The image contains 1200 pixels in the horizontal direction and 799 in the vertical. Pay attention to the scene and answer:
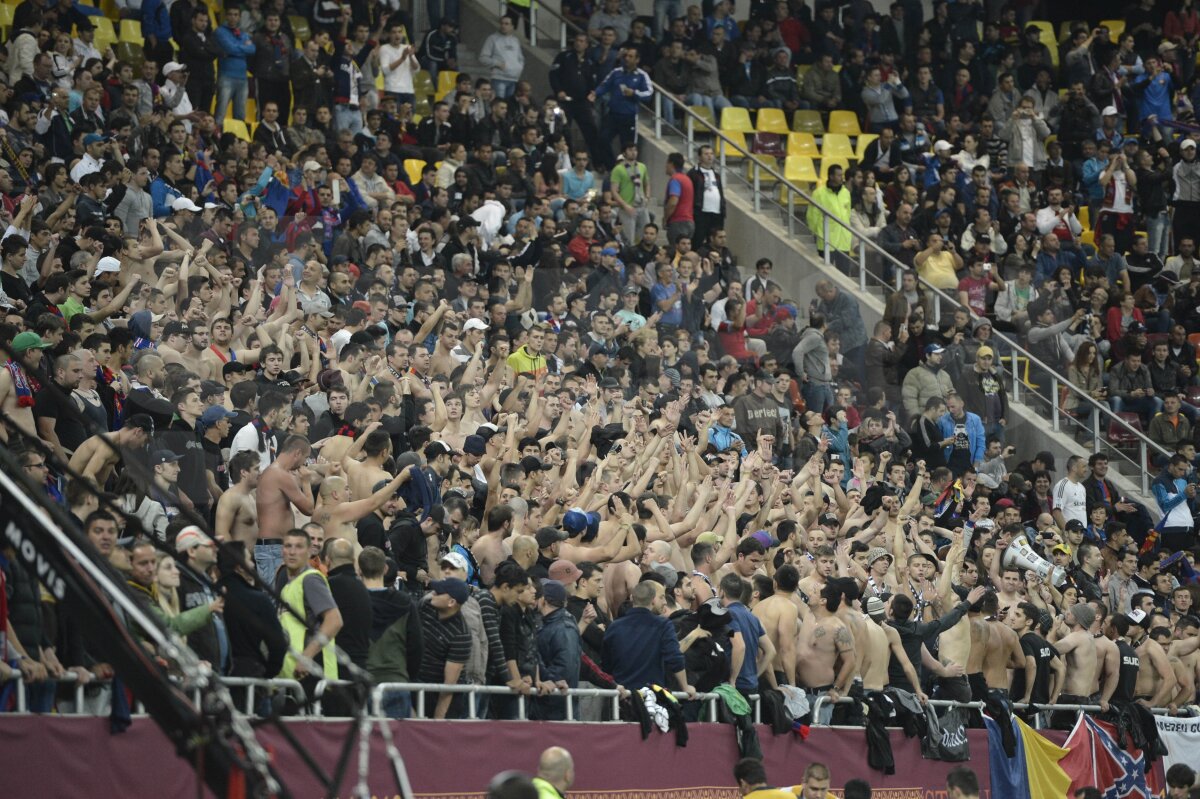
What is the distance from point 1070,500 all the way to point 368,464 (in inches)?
430

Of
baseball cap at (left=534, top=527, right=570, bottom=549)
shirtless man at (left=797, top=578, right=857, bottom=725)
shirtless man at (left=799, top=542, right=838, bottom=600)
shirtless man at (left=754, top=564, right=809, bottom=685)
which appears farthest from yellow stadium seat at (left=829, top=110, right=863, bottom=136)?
baseball cap at (left=534, top=527, right=570, bottom=549)

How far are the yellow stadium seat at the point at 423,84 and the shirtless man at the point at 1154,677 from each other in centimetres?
1191

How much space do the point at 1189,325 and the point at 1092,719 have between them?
9.65 metres

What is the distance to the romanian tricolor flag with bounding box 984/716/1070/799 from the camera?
1574 cm

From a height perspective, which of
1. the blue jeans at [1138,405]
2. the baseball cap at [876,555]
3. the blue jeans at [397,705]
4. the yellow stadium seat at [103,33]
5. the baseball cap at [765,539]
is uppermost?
the yellow stadium seat at [103,33]

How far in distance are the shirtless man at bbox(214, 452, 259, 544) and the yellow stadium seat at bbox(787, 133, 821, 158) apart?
15.9 metres

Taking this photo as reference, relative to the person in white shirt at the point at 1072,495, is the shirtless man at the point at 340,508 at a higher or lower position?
lower

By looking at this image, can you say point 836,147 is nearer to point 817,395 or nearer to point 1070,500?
point 817,395

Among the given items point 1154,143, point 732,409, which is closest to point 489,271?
point 732,409

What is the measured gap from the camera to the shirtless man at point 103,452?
37.4ft

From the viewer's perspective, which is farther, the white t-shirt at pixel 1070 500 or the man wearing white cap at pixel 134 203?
the white t-shirt at pixel 1070 500

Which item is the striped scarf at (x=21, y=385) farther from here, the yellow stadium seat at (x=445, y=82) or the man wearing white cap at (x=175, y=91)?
the yellow stadium seat at (x=445, y=82)

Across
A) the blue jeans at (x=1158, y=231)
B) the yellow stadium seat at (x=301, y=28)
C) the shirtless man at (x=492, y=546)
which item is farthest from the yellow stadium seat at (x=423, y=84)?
the shirtless man at (x=492, y=546)

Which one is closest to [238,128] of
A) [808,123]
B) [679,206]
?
[679,206]
